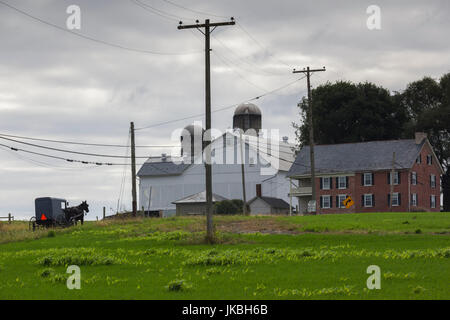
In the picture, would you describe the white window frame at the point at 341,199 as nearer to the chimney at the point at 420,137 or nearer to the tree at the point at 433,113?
the chimney at the point at 420,137

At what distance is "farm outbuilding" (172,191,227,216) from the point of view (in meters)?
103

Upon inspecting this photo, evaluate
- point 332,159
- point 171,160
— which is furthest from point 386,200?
point 171,160

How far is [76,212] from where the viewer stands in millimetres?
64250

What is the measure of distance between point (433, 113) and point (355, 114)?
10.4 meters

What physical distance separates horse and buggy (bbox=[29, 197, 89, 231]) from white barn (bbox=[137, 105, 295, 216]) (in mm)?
41861

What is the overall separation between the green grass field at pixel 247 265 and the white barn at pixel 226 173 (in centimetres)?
5946

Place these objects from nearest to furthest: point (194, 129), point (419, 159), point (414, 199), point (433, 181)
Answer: point (414, 199)
point (419, 159)
point (433, 181)
point (194, 129)

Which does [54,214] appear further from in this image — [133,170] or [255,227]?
[255,227]

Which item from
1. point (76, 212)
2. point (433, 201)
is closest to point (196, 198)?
point (433, 201)

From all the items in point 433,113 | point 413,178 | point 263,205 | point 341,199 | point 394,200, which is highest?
point 433,113

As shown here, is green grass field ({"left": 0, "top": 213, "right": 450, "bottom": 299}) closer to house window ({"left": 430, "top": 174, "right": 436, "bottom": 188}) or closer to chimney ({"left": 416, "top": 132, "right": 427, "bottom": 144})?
chimney ({"left": 416, "top": 132, "right": 427, "bottom": 144})

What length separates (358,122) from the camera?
4060 inches

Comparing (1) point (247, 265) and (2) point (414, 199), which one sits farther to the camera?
(2) point (414, 199)
